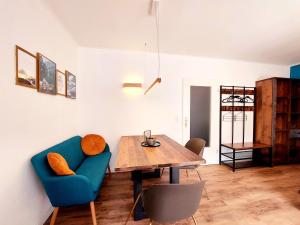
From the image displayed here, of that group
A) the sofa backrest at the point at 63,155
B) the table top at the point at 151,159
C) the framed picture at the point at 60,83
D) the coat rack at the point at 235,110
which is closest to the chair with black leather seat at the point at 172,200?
the table top at the point at 151,159

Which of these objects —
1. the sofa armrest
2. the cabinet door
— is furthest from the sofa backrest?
the cabinet door

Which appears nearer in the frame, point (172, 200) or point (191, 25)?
point (172, 200)

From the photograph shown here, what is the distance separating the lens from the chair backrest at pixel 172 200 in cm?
120

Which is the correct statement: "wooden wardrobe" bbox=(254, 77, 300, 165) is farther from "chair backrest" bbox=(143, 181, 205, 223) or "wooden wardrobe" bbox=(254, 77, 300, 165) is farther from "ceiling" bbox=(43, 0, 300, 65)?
"chair backrest" bbox=(143, 181, 205, 223)

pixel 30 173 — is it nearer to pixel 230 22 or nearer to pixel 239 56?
pixel 230 22

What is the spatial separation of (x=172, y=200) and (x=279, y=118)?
4090mm

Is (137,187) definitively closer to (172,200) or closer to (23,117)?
(172,200)

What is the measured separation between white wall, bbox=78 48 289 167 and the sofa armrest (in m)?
1.66

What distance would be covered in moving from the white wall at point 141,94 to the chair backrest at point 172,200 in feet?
6.99

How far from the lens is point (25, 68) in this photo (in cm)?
151

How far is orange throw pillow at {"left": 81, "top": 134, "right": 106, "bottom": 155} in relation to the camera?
2.75 m

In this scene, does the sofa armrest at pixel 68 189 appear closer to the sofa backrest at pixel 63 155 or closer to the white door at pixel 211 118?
the sofa backrest at pixel 63 155

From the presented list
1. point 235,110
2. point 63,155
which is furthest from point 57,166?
point 235,110

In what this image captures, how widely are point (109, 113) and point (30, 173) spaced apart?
5.95 feet
